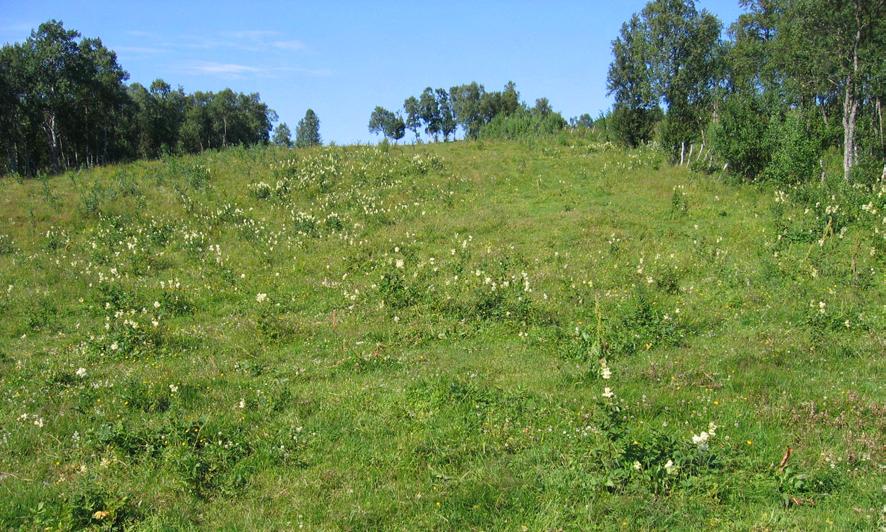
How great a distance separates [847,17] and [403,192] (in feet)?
57.4

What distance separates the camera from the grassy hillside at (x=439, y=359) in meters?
5.78

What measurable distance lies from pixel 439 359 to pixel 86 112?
56361 millimetres

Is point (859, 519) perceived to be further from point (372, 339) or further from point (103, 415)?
point (103, 415)

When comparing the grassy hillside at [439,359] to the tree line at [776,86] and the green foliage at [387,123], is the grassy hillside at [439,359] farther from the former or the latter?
the green foliage at [387,123]

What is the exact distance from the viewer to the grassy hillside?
5.78 m

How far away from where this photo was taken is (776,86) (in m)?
26.5

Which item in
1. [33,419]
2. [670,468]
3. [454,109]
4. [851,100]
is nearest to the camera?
[670,468]

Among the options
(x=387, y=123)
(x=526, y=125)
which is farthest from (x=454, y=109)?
(x=526, y=125)

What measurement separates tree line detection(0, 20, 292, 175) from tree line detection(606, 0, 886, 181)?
21191 mm

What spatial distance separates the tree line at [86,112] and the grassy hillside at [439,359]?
1206 centimetres

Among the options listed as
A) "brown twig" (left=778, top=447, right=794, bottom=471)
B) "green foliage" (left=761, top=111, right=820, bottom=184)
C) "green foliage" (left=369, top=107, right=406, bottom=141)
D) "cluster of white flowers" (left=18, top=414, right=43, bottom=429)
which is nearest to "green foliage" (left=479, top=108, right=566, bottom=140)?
"green foliage" (left=761, top=111, right=820, bottom=184)

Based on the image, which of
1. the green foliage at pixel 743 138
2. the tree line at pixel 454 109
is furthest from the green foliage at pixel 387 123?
the green foliage at pixel 743 138

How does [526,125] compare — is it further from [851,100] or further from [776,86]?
[851,100]

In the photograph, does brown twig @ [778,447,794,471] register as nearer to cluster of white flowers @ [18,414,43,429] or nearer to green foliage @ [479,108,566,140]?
cluster of white flowers @ [18,414,43,429]
